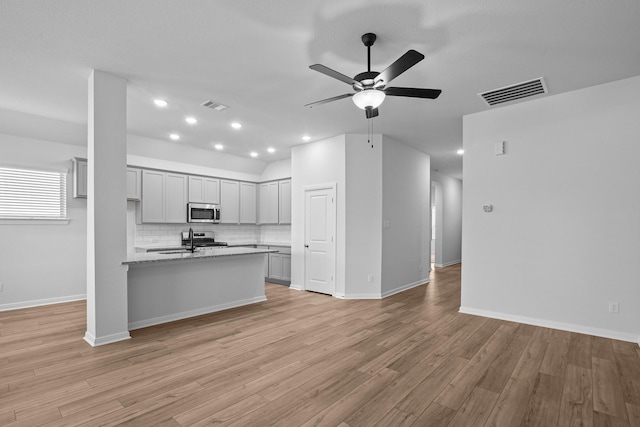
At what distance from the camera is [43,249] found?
5227mm

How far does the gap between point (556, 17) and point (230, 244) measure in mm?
7096

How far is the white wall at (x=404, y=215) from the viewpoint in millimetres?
5863

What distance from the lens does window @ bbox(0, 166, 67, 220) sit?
16.3 ft

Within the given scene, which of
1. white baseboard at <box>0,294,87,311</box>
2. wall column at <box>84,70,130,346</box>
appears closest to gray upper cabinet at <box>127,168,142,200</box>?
white baseboard at <box>0,294,87,311</box>

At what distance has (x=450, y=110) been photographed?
451cm

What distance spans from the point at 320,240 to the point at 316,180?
3.85ft

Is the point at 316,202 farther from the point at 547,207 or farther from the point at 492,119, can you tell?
the point at 547,207

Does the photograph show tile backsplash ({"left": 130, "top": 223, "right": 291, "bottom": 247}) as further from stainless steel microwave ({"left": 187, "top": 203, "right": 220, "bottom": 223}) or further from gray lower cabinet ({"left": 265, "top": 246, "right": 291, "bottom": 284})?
gray lower cabinet ({"left": 265, "top": 246, "right": 291, "bottom": 284})

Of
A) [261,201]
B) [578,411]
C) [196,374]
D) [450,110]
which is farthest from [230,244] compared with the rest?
[578,411]

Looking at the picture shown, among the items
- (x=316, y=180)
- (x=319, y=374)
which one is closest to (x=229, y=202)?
(x=316, y=180)

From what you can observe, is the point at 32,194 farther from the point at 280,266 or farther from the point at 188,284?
the point at 280,266

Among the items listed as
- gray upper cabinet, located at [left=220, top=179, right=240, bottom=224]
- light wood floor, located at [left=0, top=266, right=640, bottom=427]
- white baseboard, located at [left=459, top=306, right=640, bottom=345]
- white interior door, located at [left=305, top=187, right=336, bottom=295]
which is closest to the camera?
light wood floor, located at [left=0, top=266, right=640, bottom=427]

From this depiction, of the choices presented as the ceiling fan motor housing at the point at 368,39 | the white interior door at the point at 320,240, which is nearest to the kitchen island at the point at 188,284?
the white interior door at the point at 320,240

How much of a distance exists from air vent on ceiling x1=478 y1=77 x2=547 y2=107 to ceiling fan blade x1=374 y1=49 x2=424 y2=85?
2026 millimetres
